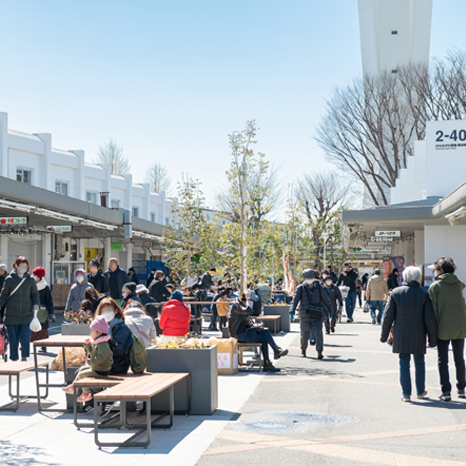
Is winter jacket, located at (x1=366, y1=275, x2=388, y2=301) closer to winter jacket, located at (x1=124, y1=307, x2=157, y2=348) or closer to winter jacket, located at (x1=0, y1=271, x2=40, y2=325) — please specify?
winter jacket, located at (x1=0, y1=271, x2=40, y2=325)

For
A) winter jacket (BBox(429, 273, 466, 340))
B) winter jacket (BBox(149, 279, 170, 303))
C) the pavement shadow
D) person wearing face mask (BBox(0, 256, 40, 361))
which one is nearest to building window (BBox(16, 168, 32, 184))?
winter jacket (BBox(149, 279, 170, 303))

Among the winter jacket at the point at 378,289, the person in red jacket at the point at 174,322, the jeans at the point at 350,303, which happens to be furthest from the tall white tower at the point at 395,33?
the person in red jacket at the point at 174,322

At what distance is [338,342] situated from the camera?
17.7 m

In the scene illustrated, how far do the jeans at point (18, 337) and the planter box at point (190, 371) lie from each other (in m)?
4.15

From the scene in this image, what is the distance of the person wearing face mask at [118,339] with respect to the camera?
838cm

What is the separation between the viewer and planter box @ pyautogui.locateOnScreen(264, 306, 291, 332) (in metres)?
20.7

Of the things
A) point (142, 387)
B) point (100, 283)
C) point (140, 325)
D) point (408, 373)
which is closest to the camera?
point (142, 387)

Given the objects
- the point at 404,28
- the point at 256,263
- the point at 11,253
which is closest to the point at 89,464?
the point at 256,263

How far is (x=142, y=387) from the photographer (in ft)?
24.0

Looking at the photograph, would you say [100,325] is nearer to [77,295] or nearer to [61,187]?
[77,295]

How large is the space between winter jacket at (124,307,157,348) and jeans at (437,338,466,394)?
374 cm

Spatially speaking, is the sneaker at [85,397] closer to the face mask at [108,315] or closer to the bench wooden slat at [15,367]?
the face mask at [108,315]

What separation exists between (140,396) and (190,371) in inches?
71.6

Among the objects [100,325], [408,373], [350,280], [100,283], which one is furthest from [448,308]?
[350,280]
